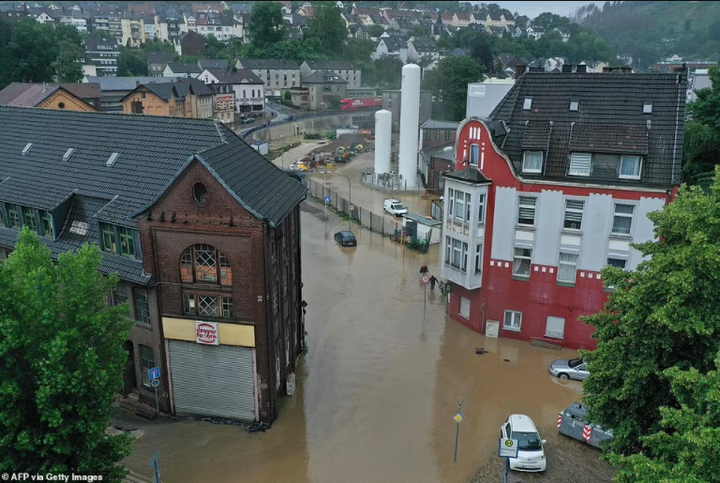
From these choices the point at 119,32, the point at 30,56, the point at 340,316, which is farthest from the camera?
the point at 119,32

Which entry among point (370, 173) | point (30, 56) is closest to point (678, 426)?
point (370, 173)

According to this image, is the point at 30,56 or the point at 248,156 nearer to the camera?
the point at 248,156

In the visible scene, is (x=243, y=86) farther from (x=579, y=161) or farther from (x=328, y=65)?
(x=579, y=161)

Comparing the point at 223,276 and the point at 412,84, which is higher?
the point at 412,84

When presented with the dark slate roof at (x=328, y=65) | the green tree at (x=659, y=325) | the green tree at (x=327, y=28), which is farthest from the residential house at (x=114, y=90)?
the green tree at (x=659, y=325)

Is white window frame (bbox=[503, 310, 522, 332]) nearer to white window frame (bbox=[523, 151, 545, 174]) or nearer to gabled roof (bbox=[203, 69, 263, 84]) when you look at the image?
white window frame (bbox=[523, 151, 545, 174])

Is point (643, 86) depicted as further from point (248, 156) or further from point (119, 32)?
point (119, 32)

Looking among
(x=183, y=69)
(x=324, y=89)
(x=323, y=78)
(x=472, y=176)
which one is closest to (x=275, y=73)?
(x=323, y=78)
